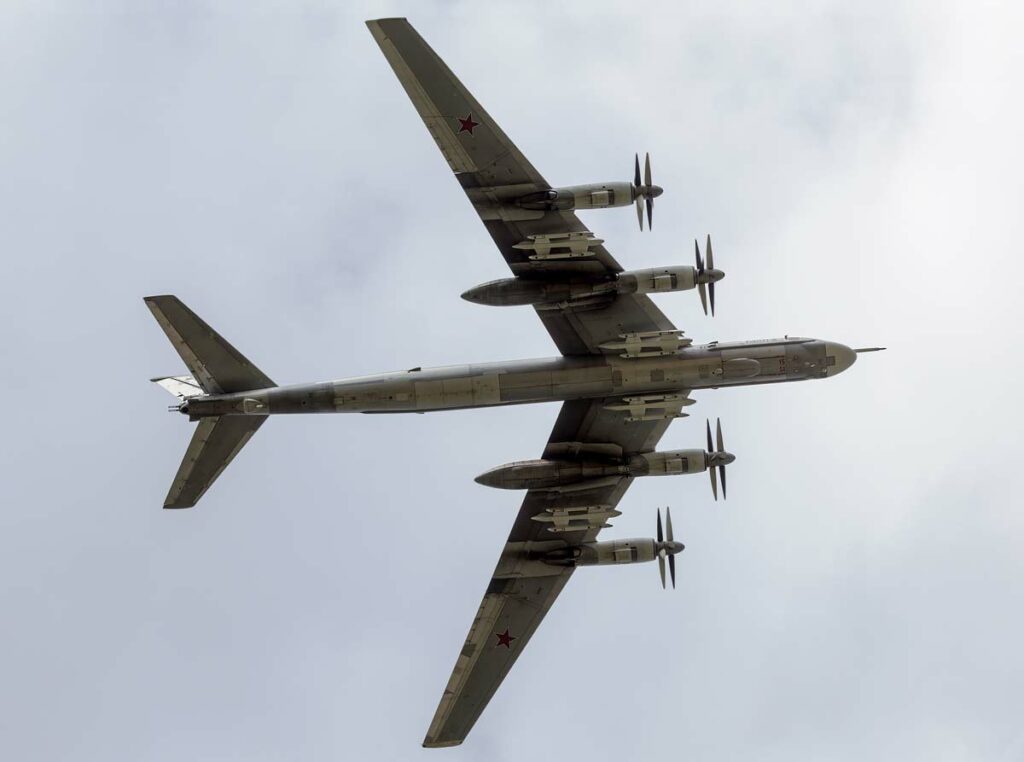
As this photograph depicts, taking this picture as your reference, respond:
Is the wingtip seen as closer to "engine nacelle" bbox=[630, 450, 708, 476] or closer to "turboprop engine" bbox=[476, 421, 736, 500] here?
"turboprop engine" bbox=[476, 421, 736, 500]

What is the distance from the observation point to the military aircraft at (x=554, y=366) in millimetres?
52375

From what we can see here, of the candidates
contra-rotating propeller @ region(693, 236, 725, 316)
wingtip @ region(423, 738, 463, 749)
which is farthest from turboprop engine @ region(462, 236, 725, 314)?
wingtip @ region(423, 738, 463, 749)

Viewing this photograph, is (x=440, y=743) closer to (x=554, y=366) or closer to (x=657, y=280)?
(x=554, y=366)

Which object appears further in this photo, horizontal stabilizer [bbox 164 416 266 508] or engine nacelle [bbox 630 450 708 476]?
engine nacelle [bbox 630 450 708 476]

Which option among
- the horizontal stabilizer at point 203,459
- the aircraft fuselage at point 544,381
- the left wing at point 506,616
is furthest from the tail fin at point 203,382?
the left wing at point 506,616

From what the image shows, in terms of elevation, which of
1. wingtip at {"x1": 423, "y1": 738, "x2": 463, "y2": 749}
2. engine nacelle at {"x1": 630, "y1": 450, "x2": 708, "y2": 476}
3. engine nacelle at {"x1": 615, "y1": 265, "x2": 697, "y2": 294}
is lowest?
wingtip at {"x1": 423, "y1": 738, "x2": 463, "y2": 749}

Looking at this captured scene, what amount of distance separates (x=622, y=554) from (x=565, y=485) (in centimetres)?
418

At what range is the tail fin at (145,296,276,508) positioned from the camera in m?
54.3

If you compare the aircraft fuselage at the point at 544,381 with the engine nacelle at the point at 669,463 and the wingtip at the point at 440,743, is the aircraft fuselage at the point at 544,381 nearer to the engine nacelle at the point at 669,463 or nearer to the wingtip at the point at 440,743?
the engine nacelle at the point at 669,463

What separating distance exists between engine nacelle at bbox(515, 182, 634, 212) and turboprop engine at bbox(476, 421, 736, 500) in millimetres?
10785

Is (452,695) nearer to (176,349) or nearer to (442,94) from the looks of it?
(176,349)

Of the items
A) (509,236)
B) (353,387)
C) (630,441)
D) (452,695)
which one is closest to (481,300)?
(509,236)

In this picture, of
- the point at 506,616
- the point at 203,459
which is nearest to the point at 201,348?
the point at 203,459

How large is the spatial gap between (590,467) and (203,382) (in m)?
15.9
